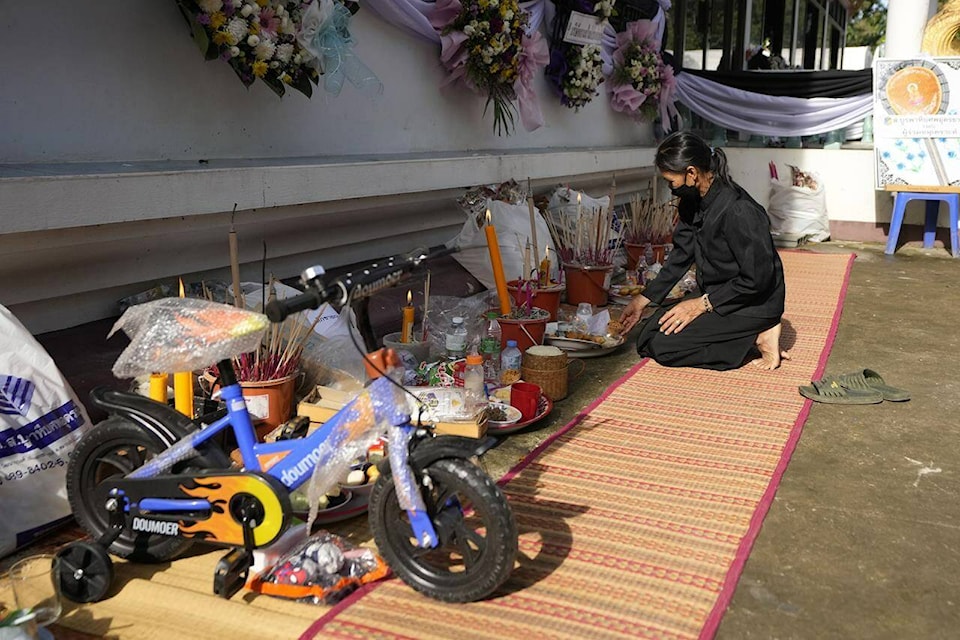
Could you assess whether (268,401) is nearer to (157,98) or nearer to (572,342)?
(157,98)

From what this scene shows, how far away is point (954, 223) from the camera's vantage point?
734cm

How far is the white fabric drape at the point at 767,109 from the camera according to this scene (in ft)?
27.8

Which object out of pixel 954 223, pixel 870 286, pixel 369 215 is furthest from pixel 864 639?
pixel 954 223

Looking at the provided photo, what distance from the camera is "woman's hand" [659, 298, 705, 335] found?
13.4 feet

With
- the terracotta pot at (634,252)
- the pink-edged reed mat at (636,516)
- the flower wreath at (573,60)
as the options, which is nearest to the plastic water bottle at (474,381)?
the pink-edged reed mat at (636,516)

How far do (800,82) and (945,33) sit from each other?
1.37 metres

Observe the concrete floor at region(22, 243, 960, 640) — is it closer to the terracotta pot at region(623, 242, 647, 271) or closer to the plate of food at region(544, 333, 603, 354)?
the plate of food at region(544, 333, 603, 354)

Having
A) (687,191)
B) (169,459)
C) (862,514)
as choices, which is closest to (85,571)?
(169,459)

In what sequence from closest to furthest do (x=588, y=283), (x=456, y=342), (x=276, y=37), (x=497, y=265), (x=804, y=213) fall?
(x=276, y=37), (x=456, y=342), (x=497, y=265), (x=588, y=283), (x=804, y=213)

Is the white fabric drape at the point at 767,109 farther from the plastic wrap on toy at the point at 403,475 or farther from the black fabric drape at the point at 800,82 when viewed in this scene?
the plastic wrap on toy at the point at 403,475

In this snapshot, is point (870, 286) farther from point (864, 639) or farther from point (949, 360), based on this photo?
point (864, 639)

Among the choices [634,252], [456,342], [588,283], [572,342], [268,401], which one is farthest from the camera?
[634,252]

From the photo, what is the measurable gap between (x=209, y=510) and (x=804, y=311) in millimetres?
4195

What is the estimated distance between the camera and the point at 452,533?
2055 mm
